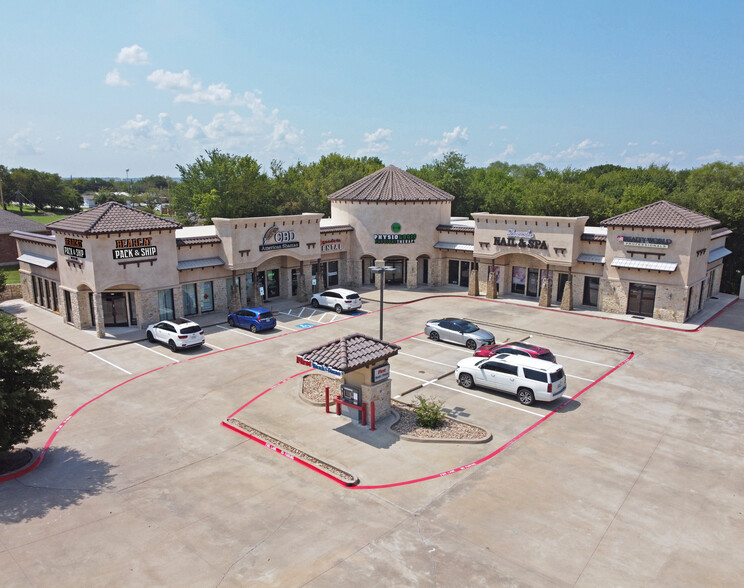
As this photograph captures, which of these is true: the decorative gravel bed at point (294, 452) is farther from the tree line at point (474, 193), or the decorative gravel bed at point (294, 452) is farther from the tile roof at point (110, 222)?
the tree line at point (474, 193)

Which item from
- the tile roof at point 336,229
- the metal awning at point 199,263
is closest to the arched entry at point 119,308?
the metal awning at point 199,263

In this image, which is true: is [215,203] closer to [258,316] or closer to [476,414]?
[258,316]

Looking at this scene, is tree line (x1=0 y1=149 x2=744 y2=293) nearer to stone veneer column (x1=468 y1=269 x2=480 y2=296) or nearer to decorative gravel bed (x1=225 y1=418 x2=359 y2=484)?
stone veneer column (x1=468 y1=269 x2=480 y2=296)

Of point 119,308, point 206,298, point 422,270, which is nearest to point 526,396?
point 206,298

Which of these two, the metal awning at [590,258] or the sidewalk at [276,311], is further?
the metal awning at [590,258]

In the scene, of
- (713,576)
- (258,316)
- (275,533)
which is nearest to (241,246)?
(258,316)

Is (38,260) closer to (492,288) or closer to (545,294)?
(492,288)

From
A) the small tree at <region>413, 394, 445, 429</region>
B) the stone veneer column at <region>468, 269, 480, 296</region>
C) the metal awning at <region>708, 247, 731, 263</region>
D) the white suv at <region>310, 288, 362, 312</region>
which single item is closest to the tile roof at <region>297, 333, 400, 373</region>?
the small tree at <region>413, 394, 445, 429</region>
